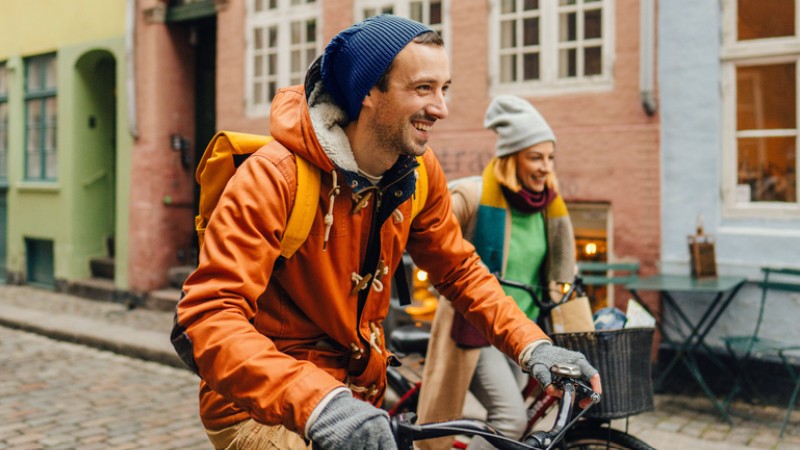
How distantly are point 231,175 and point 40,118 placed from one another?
12690 millimetres

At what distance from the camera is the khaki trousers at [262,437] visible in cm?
215

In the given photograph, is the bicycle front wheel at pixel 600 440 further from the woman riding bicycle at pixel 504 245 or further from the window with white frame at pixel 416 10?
the window with white frame at pixel 416 10

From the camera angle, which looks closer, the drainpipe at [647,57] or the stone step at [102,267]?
the drainpipe at [647,57]

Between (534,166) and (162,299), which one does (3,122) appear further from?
(534,166)

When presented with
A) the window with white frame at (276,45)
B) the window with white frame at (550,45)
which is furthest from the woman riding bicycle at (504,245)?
the window with white frame at (276,45)

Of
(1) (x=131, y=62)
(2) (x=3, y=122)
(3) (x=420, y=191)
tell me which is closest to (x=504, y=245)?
(3) (x=420, y=191)

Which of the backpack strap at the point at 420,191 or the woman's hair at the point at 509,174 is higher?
the woman's hair at the point at 509,174

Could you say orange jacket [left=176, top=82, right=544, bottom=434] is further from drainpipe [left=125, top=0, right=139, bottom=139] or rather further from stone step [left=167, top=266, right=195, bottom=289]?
drainpipe [left=125, top=0, right=139, bottom=139]

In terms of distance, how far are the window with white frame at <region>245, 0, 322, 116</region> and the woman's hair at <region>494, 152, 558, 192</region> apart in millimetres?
6205

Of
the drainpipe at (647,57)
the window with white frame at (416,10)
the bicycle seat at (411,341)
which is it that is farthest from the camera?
the window with white frame at (416,10)

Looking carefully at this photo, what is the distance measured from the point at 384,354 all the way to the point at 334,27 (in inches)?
302

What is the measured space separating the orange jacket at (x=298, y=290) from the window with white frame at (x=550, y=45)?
5.22m

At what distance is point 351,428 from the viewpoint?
1628mm

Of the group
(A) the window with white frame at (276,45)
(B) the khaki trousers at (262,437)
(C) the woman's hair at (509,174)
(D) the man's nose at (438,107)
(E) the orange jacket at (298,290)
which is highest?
(A) the window with white frame at (276,45)
